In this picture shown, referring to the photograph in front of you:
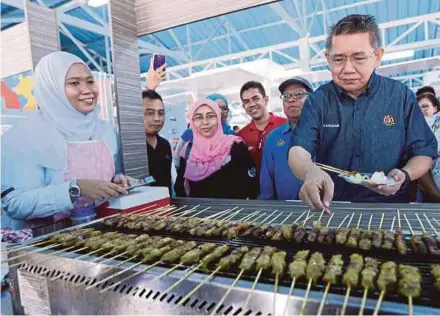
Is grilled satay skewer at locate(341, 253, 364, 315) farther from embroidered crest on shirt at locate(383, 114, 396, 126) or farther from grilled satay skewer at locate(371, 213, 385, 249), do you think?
embroidered crest on shirt at locate(383, 114, 396, 126)

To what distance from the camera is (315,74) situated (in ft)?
28.2

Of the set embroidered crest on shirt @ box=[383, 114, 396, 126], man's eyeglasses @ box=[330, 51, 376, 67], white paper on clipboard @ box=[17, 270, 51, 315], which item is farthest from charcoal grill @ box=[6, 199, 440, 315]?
man's eyeglasses @ box=[330, 51, 376, 67]

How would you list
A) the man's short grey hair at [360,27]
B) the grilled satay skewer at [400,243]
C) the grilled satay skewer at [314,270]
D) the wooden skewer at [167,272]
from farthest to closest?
the man's short grey hair at [360,27]
the grilled satay skewer at [400,243]
the wooden skewer at [167,272]
the grilled satay skewer at [314,270]

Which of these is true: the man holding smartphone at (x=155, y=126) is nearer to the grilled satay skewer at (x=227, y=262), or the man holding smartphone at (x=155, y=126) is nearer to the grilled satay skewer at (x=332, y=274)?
the grilled satay skewer at (x=227, y=262)

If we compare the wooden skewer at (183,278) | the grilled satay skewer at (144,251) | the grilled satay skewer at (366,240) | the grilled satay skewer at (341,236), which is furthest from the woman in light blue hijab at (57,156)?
the grilled satay skewer at (366,240)

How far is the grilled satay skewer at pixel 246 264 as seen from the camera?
3.94 ft

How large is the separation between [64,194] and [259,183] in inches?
82.9

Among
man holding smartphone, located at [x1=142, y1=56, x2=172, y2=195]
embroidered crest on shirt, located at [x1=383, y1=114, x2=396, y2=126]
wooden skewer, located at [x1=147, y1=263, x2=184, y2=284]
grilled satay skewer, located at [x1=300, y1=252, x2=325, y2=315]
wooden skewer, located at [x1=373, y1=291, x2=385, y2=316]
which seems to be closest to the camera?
wooden skewer, located at [x1=373, y1=291, x2=385, y2=316]

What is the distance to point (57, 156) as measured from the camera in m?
2.46

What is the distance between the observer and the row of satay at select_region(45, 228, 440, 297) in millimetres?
1172

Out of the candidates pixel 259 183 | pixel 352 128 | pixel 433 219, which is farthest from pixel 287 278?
pixel 259 183

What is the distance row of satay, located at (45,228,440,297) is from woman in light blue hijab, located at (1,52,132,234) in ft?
1.60

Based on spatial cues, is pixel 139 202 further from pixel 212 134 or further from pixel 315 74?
pixel 315 74

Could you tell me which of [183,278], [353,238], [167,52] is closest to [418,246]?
[353,238]
